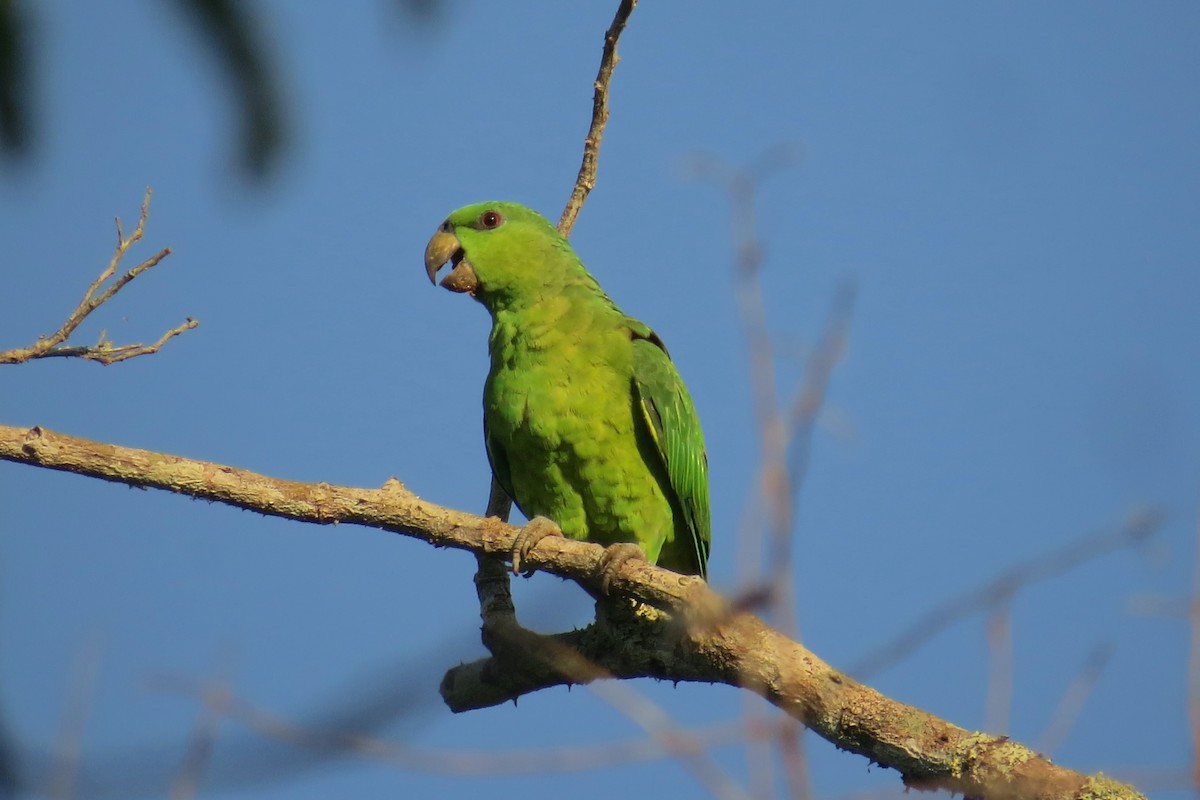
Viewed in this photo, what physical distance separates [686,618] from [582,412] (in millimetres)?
1796

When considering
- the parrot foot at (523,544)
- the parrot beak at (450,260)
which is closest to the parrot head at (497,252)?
the parrot beak at (450,260)

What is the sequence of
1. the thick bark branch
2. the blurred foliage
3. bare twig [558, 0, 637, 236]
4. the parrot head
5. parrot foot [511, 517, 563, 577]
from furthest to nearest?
the parrot head, bare twig [558, 0, 637, 236], parrot foot [511, 517, 563, 577], the thick bark branch, the blurred foliage

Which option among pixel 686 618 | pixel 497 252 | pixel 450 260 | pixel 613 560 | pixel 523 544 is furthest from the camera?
pixel 450 260

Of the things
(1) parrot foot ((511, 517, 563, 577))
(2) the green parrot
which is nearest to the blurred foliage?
(1) parrot foot ((511, 517, 563, 577))

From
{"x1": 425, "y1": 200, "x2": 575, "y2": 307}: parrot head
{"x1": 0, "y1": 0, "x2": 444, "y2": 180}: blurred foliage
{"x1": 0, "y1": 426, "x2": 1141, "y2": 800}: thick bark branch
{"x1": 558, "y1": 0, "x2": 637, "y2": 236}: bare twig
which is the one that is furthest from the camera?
{"x1": 425, "y1": 200, "x2": 575, "y2": 307}: parrot head

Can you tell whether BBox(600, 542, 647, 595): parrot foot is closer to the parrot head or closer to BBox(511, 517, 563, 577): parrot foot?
BBox(511, 517, 563, 577): parrot foot

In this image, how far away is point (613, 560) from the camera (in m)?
3.98

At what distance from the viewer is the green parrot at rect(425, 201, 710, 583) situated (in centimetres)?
484

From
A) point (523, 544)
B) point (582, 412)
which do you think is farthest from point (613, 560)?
point (582, 412)

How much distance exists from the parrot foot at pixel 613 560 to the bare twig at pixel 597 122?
2.14 meters

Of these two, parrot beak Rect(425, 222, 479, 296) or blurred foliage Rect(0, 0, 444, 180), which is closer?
blurred foliage Rect(0, 0, 444, 180)

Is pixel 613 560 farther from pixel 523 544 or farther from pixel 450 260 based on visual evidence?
pixel 450 260

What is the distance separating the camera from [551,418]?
480 centimetres

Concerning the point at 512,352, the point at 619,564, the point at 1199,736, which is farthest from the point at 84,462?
the point at 1199,736
